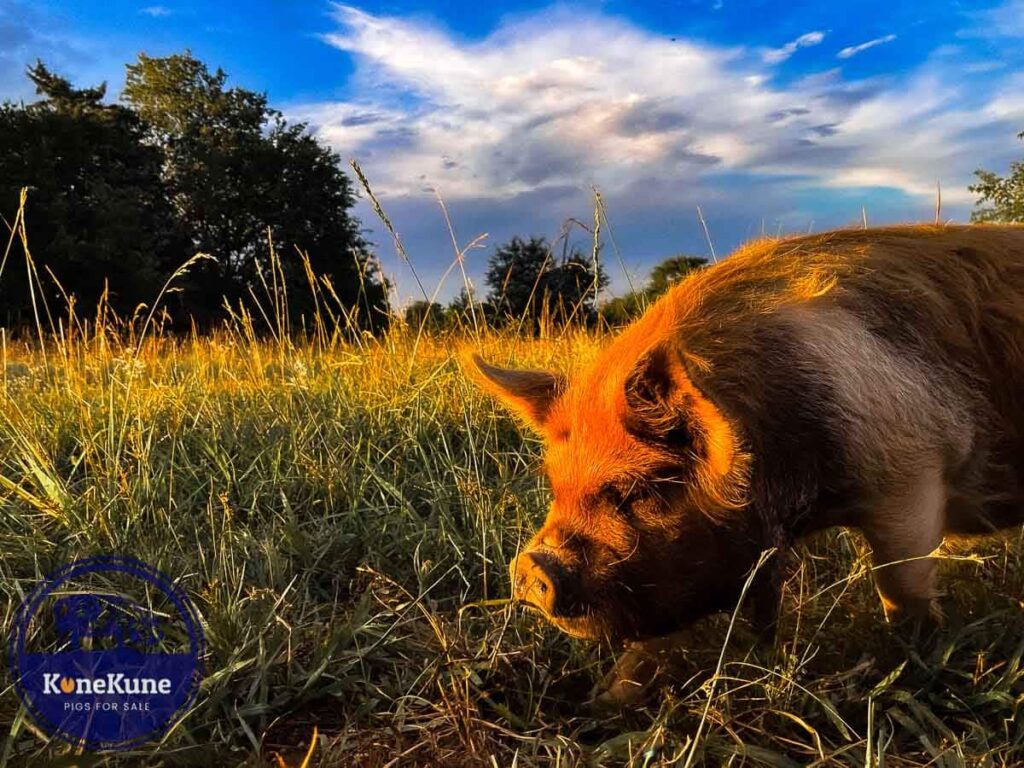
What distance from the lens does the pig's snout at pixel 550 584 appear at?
6.44 ft

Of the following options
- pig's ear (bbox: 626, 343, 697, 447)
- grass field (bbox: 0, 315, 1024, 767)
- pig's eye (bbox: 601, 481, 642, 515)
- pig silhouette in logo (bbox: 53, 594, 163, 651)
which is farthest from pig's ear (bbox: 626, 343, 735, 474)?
pig silhouette in logo (bbox: 53, 594, 163, 651)

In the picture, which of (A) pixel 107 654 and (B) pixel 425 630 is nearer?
(A) pixel 107 654

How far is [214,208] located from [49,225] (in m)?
7.20

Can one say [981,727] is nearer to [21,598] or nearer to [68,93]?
[21,598]

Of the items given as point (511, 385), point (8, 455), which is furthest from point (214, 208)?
point (511, 385)

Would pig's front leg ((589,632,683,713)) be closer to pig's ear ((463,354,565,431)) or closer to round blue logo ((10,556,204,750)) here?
pig's ear ((463,354,565,431))

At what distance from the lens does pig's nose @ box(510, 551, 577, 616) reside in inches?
77.3

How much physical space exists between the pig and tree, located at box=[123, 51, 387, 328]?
1206 inches

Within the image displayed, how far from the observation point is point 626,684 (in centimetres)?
202

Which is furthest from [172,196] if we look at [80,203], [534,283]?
[534,283]

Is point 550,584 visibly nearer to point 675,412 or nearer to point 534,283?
point 675,412

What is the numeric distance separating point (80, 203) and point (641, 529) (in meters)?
33.0

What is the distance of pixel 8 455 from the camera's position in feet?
13.1

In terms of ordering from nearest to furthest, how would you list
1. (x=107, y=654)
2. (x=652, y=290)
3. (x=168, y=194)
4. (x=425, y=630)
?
(x=107, y=654)
(x=425, y=630)
(x=652, y=290)
(x=168, y=194)
